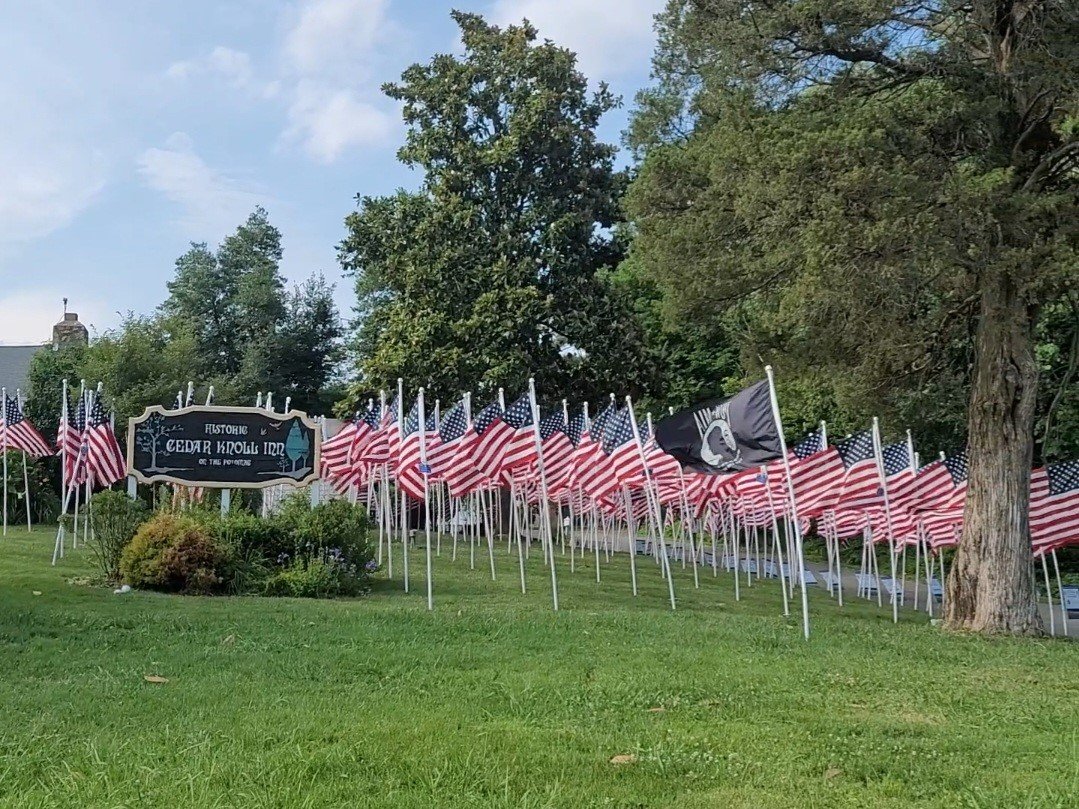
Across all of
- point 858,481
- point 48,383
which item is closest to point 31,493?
point 48,383

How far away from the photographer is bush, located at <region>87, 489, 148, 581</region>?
15430 millimetres

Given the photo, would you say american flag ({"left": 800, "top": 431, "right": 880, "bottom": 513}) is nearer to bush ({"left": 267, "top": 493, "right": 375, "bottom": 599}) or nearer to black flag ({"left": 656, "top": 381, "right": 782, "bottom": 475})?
black flag ({"left": 656, "top": 381, "right": 782, "bottom": 475})

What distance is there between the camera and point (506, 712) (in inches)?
269

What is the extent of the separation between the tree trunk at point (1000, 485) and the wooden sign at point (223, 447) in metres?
10.6

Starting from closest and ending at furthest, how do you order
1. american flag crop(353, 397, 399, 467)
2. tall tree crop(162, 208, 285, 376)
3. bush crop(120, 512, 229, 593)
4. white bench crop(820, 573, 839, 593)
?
bush crop(120, 512, 229, 593) → american flag crop(353, 397, 399, 467) → white bench crop(820, 573, 839, 593) → tall tree crop(162, 208, 285, 376)

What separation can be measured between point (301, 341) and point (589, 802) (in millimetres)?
45707

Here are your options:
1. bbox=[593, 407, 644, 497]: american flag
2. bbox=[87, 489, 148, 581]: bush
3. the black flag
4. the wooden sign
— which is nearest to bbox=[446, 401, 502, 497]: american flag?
bbox=[593, 407, 644, 497]: american flag

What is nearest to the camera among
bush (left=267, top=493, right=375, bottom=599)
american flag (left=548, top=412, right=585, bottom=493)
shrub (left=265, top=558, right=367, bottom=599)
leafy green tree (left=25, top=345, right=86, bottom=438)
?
shrub (left=265, top=558, right=367, bottom=599)

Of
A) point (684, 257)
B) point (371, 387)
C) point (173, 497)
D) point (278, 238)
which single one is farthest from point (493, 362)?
point (278, 238)

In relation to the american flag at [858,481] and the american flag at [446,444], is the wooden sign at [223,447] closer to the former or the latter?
the american flag at [446,444]

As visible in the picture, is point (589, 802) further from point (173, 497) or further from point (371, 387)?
point (371, 387)

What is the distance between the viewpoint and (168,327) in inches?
1633

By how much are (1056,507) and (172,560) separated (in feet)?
44.4

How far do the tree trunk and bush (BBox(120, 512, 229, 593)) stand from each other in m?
10.6
